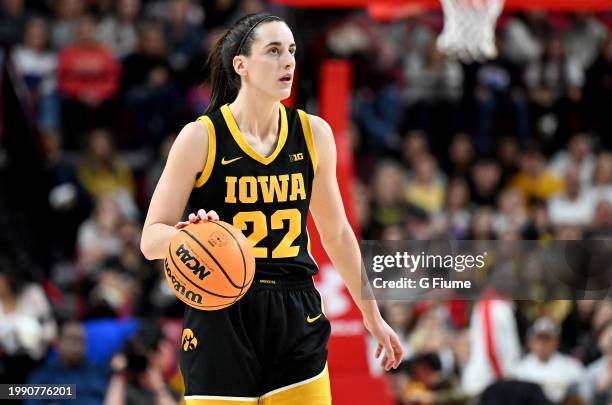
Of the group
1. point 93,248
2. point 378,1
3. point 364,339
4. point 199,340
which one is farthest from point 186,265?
→ point 93,248

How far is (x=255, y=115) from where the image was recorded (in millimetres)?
4293

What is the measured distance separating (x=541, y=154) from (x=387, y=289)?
A: 810 centimetres

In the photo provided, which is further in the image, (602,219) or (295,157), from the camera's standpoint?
(602,219)

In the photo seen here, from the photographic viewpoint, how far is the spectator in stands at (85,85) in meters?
12.3

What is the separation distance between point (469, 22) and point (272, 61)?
487 centimetres

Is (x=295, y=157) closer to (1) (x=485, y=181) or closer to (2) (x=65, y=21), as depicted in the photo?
(1) (x=485, y=181)

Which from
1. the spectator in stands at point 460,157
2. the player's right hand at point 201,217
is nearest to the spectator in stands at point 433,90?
the spectator in stands at point 460,157

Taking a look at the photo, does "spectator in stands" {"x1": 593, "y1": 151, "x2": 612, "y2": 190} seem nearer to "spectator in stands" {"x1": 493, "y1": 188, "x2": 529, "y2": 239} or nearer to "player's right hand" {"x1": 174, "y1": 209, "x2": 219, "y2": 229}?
"spectator in stands" {"x1": 493, "y1": 188, "x2": 529, "y2": 239}

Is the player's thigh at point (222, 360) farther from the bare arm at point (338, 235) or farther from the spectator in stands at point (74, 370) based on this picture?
the spectator in stands at point (74, 370)

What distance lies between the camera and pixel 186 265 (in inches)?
152

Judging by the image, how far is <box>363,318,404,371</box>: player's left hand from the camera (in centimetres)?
452

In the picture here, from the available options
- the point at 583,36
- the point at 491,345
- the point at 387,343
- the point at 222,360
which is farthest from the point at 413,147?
the point at 222,360

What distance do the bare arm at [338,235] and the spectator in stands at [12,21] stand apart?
28.6ft

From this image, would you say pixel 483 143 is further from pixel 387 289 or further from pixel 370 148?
pixel 387 289
